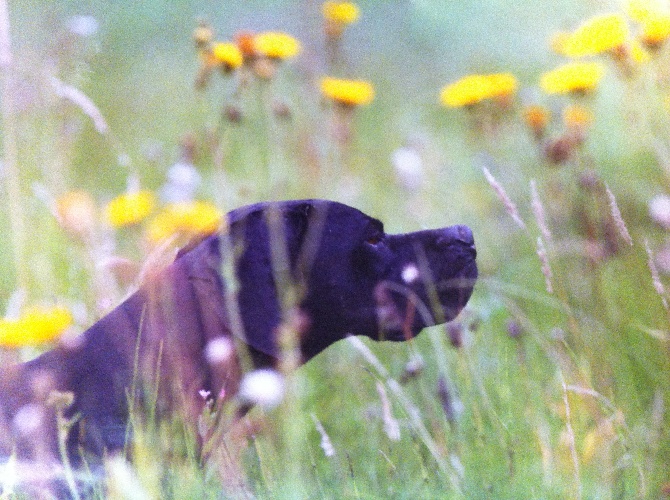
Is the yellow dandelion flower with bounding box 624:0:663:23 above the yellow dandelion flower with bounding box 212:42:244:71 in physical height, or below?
below

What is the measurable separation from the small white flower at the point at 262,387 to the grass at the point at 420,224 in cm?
6

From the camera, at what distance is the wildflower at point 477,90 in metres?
2.86

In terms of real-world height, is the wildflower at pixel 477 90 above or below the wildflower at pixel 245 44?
below

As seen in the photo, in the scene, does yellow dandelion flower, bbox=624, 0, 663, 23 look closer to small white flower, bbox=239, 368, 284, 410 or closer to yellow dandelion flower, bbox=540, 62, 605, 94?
yellow dandelion flower, bbox=540, 62, 605, 94

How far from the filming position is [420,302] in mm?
2080

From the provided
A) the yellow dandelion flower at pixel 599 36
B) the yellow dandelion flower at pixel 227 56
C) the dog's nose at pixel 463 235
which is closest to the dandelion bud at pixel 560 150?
the yellow dandelion flower at pixel 599 36

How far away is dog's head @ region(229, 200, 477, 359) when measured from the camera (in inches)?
74.2

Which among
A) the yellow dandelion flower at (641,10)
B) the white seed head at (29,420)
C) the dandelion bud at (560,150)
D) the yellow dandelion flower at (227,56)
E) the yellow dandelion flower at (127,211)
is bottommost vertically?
the white seed head at (29,420)

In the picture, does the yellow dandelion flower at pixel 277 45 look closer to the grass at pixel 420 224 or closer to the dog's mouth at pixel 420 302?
the grass at pixel 420 224

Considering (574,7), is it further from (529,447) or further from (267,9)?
(529,447)

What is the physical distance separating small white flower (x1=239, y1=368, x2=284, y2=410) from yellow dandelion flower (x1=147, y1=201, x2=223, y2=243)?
0.56 metres

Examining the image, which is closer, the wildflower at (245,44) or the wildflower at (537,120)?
the wildflower at (245,44)

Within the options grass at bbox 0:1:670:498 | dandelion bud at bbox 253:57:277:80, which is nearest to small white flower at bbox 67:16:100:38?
grass at bbox 0:1:670:498

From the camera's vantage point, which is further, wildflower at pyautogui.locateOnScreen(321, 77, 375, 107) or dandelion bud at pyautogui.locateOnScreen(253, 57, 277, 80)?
wildflower at pyautogui.locateOnScreen(321, 77, 375, 107)
